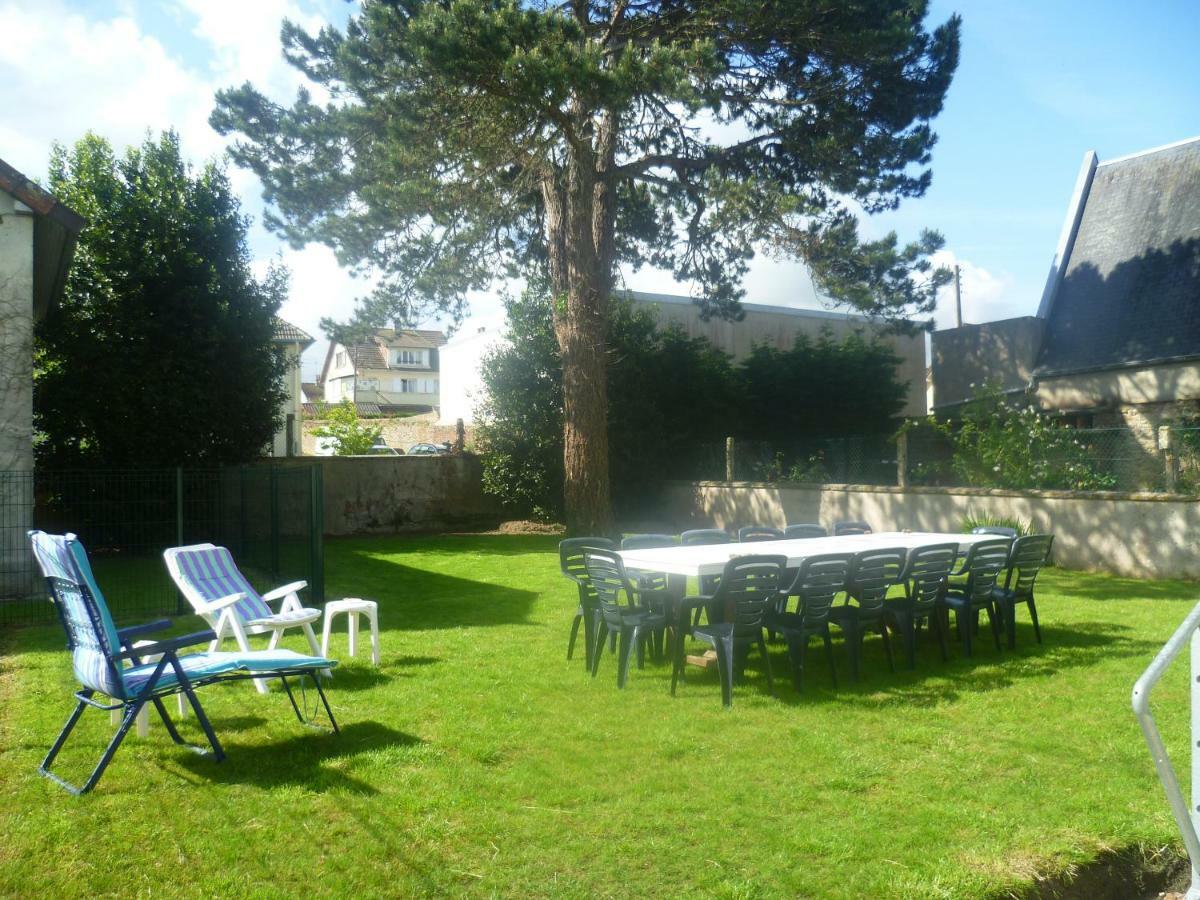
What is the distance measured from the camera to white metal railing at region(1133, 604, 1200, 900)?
2.99 m

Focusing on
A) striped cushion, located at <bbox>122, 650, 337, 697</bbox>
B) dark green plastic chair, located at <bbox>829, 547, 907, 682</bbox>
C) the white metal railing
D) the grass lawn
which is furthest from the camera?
dark green plastic chair, located at <bbox>829, 547, 907, 682</bbox>

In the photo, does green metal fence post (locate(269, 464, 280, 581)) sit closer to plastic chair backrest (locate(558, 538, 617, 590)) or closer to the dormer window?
plastic chair backrest (locate(558, 538, 617, 590))

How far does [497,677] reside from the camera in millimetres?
7246

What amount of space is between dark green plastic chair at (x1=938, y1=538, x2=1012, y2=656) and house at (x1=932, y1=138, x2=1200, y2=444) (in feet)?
39.6

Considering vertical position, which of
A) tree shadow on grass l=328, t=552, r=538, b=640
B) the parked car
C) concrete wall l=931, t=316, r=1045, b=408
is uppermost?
concrete wall l=931, t=316, r=1045, b=408

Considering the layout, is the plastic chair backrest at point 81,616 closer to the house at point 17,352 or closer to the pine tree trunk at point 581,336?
the house at point 17,352

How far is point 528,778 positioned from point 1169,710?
4.01 metres

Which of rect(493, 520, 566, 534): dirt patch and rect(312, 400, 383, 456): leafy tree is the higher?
rect(312, 400, 383, 456): leafy tree

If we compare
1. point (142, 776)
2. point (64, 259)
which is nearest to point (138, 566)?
point (64, 259)

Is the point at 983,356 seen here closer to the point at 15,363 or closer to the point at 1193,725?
the point at 15,363

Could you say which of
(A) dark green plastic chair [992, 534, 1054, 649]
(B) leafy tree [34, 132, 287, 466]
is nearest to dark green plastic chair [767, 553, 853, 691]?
(A) dark green plastic chair [992, 534, 1054, 649]

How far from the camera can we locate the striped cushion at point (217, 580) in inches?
286

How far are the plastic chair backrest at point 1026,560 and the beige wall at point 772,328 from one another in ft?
46.2

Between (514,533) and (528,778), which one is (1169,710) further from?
(514,533)
